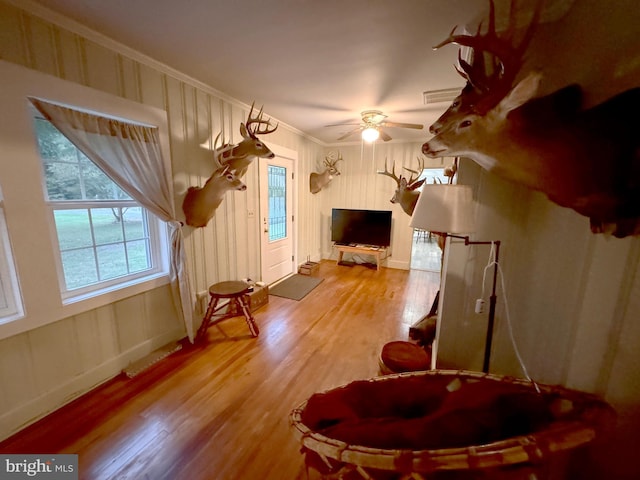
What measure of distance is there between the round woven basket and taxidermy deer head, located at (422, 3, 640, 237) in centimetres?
57

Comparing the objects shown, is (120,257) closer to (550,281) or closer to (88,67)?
(88,67)

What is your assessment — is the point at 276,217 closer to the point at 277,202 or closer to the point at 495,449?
the point at 277,202

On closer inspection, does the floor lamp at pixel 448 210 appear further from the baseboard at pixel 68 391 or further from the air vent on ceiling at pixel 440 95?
the baseboard at pixel 68 391

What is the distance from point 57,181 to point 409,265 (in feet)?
16.4

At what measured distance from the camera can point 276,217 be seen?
4.14 meters

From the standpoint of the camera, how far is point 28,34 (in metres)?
1.51

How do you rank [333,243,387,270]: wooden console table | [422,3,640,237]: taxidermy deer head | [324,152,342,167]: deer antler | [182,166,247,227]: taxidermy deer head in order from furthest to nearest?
[324,152,342,167]: deer antler, [333,243,387,270]: wooden console table, [182,166,247,227]: taxidermy deer head, [422,3,640,237]: taxidermy deer head

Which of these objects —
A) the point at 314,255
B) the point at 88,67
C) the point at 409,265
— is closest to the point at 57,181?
the point at 88,67

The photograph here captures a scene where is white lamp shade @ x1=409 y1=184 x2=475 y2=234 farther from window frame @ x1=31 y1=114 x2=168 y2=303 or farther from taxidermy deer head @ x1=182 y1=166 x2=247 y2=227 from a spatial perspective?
window frame @ x1=31 y1=114 x2=168 y2=303

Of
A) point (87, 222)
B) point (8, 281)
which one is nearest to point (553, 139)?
point (87, 222)

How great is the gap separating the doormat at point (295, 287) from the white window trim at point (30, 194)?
233 centimetres

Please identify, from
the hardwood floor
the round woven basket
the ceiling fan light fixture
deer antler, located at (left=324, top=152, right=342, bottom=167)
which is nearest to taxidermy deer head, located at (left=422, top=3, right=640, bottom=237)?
the round woven basket

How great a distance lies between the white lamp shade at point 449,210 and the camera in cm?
125

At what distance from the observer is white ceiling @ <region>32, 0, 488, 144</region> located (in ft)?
4.91
